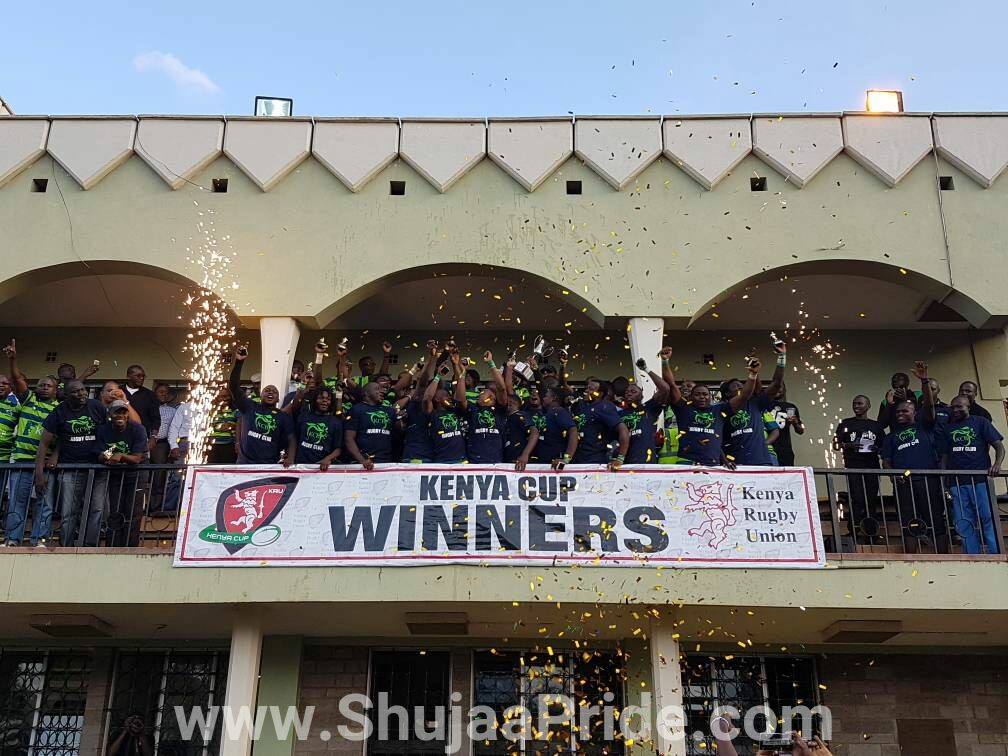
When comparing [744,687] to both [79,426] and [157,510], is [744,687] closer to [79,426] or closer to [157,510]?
[157,510]

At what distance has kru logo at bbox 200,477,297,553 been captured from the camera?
9336mm

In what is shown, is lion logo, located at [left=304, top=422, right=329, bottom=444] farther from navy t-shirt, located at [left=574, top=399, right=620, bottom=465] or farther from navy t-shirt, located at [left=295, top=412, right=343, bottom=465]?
navy t-shirt, located at [left=574, top=399, right=620, bottom=465]

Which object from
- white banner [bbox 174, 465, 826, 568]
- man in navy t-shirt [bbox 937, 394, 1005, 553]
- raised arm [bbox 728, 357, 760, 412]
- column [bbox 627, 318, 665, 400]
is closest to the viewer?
white banner [bbox 174, 465, 826, 568]

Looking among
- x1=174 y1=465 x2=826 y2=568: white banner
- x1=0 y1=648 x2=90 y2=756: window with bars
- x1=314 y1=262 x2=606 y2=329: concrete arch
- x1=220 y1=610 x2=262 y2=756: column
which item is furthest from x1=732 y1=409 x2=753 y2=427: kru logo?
x1=0 y1=648 x2=90 y2=756: window with bars

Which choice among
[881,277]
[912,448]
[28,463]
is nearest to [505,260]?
[881,277]

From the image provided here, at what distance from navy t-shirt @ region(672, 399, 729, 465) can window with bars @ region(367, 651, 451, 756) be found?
3.74m

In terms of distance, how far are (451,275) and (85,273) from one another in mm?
4187

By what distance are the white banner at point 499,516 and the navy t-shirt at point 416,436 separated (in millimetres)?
345

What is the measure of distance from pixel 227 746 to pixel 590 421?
15.1 ft

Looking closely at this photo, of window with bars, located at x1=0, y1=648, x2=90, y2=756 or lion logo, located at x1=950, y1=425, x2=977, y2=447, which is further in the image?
window with bars, located at x1=0, y1=648, x2=90, y2=756

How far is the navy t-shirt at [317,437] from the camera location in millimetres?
9914

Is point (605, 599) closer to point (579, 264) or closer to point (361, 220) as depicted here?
point (579, 264)

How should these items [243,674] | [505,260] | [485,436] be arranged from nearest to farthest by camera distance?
1. [243,674]
2. [485,436]
3. [505,260]

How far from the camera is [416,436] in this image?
32.6ft
